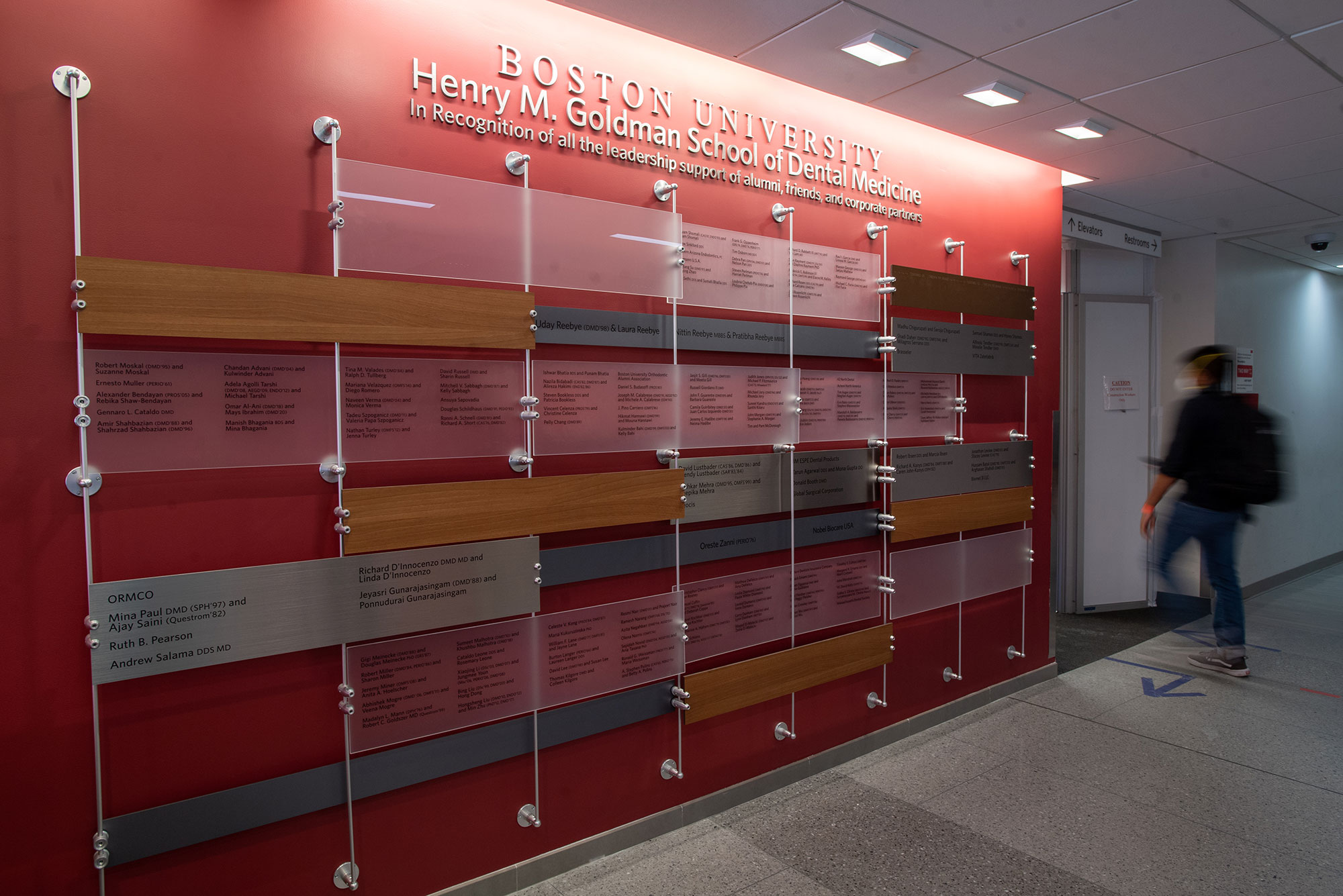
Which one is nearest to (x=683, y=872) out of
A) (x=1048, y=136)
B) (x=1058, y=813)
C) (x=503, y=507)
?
(x=503, y=507)

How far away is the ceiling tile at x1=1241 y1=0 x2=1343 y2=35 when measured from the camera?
8.00 ft

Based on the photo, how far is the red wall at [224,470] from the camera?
1.73 metres

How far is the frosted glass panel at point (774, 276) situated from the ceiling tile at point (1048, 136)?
0.95 m

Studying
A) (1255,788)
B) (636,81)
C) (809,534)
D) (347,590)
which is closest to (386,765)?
(347,590)

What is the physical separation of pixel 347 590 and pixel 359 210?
103cm

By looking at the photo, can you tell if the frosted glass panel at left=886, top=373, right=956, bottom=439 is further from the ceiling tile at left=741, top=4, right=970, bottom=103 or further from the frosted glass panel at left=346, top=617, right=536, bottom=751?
the frosted glass panel at left=346, top=617, right=536, bottom=751

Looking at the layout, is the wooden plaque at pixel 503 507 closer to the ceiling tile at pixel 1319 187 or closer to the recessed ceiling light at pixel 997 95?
Answer: the recessed ceiling light at pixel 997 95

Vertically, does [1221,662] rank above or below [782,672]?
below

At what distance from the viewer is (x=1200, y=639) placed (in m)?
5.13

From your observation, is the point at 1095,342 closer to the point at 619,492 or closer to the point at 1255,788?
the point at 1255,788

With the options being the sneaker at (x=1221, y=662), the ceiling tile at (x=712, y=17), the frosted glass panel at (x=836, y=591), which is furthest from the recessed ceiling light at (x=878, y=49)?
the sneaker at (x=1221, y=662)

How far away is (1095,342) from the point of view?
225 inches

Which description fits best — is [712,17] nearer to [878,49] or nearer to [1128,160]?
[878,49]

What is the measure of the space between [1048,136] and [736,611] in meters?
2.69
